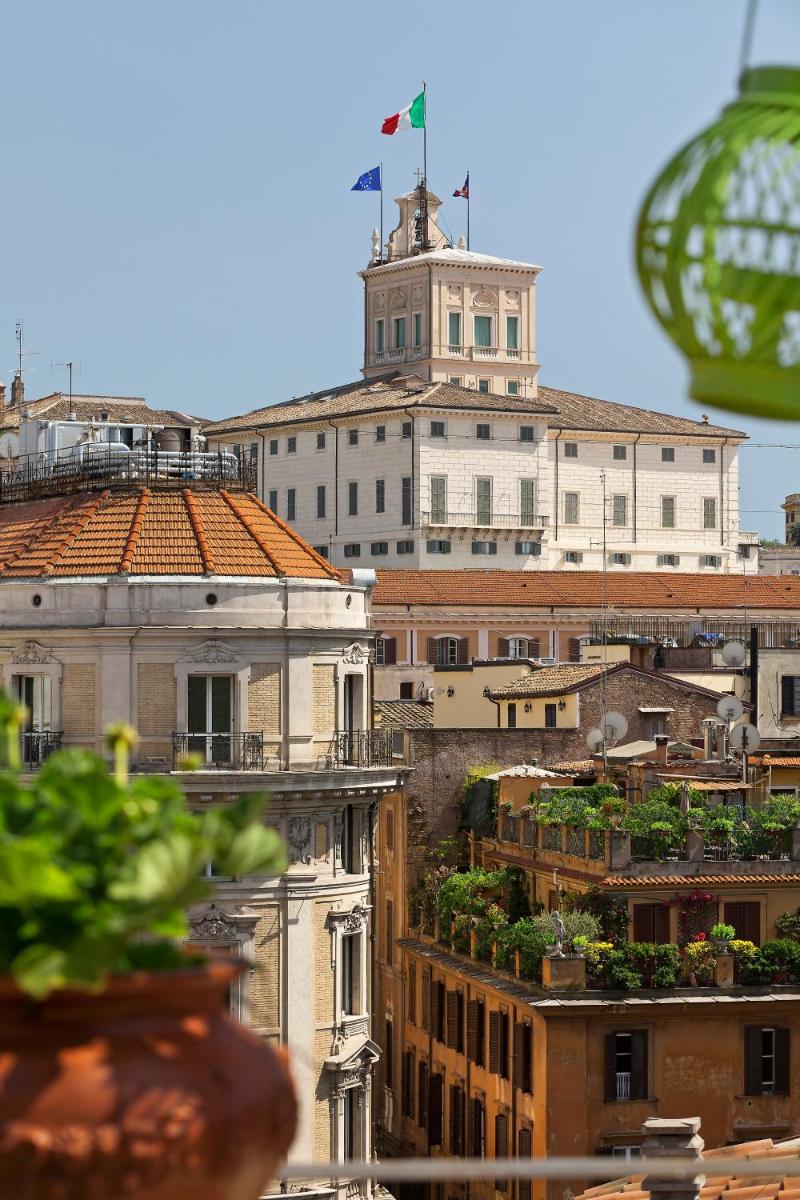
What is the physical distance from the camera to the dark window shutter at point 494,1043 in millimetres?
47719

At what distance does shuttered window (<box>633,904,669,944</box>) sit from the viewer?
4697 centimetres

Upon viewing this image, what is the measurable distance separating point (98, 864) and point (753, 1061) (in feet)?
138

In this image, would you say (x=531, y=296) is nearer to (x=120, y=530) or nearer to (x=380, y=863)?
(x=380, y=863)

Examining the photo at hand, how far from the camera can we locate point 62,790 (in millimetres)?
4664

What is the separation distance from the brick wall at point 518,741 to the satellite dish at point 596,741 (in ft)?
8.87

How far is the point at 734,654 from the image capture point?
6619 centimetres

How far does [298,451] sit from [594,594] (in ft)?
84.6

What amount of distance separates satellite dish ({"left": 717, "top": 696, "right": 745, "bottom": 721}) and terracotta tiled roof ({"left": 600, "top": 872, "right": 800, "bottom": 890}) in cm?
965

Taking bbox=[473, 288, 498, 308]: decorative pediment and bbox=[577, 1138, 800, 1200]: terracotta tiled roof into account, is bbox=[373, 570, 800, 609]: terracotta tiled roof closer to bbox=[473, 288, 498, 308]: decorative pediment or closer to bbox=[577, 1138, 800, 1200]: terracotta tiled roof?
bbox=[473, 288, 498, 308]: decorative pediment

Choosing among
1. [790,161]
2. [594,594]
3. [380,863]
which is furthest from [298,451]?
[790,161]

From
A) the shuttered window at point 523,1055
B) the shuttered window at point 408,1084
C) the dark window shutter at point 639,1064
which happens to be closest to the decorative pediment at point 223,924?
the shuttered window at point 523,1055

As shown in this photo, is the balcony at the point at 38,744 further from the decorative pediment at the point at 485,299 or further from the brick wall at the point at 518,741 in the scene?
the decorative pediment at the point at 485,299

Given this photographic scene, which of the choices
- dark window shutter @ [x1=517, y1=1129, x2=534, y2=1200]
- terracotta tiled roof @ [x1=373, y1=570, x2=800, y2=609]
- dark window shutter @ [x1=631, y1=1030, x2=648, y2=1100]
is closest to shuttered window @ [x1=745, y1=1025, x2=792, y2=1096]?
dark window shutter @ [x1=631, y1=1030, x2=648, y2=1100]

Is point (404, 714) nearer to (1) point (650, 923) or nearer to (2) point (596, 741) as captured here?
(2) point (596, 741)
